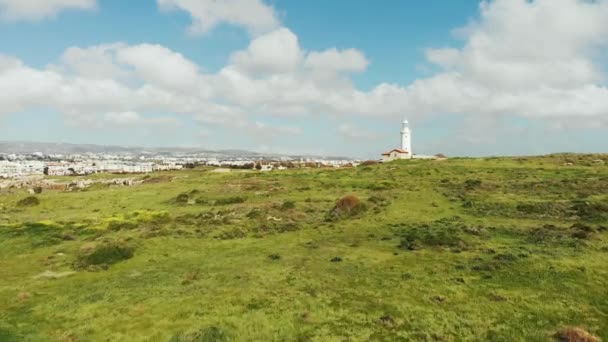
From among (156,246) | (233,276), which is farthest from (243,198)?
(233,276)

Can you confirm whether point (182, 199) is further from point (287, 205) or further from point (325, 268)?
point (325, 268)

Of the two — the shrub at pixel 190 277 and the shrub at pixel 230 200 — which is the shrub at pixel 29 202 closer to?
the shrub at pixel 230 200

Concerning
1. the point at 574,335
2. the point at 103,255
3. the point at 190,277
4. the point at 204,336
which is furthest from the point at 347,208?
the point at 574,335

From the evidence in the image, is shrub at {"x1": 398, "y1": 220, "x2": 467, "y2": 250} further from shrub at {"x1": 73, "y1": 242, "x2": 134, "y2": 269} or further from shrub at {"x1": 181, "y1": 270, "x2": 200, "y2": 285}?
shrub at {"x1": 73, "y1": 242, "x2": 134, "y2": 269}

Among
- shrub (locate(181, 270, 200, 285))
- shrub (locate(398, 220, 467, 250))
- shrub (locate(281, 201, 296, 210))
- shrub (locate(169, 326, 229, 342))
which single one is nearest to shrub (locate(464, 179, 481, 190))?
shrub (locate(398, 220, 467, 250))

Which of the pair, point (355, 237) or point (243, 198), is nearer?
point (355, 237)

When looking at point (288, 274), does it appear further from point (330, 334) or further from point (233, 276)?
point (330, 334)
